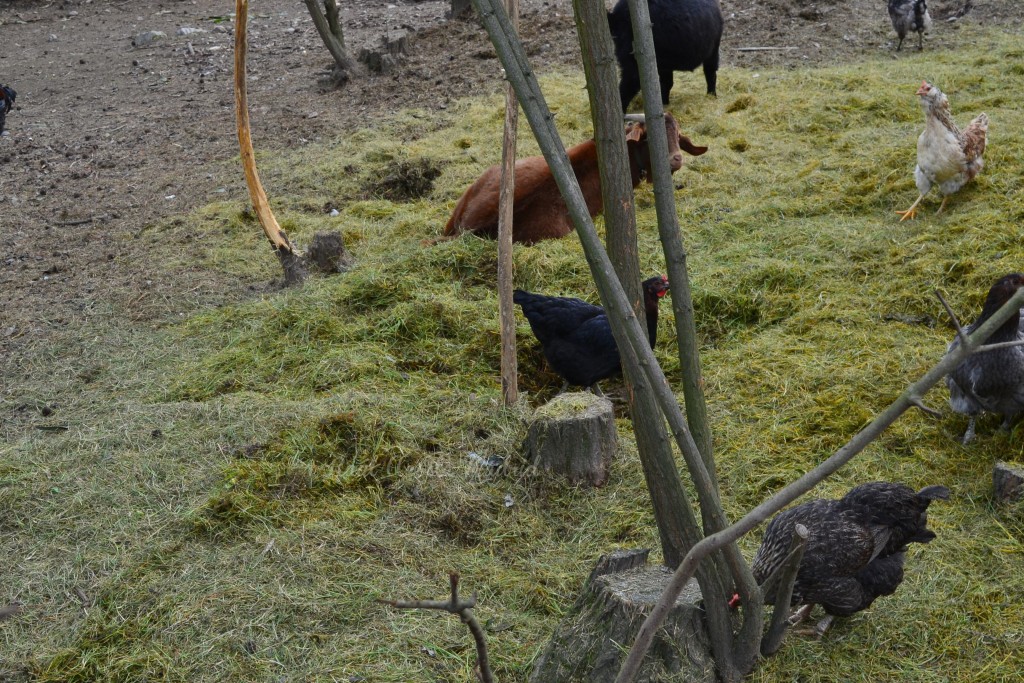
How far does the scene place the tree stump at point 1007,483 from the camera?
384 cm

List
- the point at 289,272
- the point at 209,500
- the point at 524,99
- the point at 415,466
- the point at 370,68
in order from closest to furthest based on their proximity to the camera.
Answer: the point at 524,99 < the point at 209,500 < the point at 415,466 < the point at 289,272 < the point at 370,68

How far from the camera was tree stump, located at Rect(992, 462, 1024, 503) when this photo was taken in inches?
151

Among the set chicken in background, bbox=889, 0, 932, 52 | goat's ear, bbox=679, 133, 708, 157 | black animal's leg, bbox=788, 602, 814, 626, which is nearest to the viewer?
black animal's leg, bbox=788, 602, 814, 626

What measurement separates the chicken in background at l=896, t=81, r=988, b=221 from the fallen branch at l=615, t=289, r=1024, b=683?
4.56 metres

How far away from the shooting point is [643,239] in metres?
6.68

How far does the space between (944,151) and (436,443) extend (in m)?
Answer: 3.87

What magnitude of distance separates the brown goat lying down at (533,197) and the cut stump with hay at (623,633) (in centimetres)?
406

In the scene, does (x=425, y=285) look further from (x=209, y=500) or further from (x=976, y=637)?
(x=976, y=637)

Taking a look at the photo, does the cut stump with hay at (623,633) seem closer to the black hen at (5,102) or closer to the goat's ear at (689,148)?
the goat's ear at (689,148)

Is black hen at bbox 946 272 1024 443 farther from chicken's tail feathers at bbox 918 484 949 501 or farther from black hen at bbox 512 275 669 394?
black hen at bbox 512 275 669 394

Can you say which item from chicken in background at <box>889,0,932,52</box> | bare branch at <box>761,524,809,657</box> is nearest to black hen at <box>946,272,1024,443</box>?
bare branch at <box>761,524,809,657</box>

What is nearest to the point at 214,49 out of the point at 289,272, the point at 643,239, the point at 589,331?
the point at 289,272

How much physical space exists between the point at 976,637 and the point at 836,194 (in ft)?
14.0

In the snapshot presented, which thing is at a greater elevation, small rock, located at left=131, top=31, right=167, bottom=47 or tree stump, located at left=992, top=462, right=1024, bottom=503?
small rock, located at left=131, top=31, right=167, bottom=47
